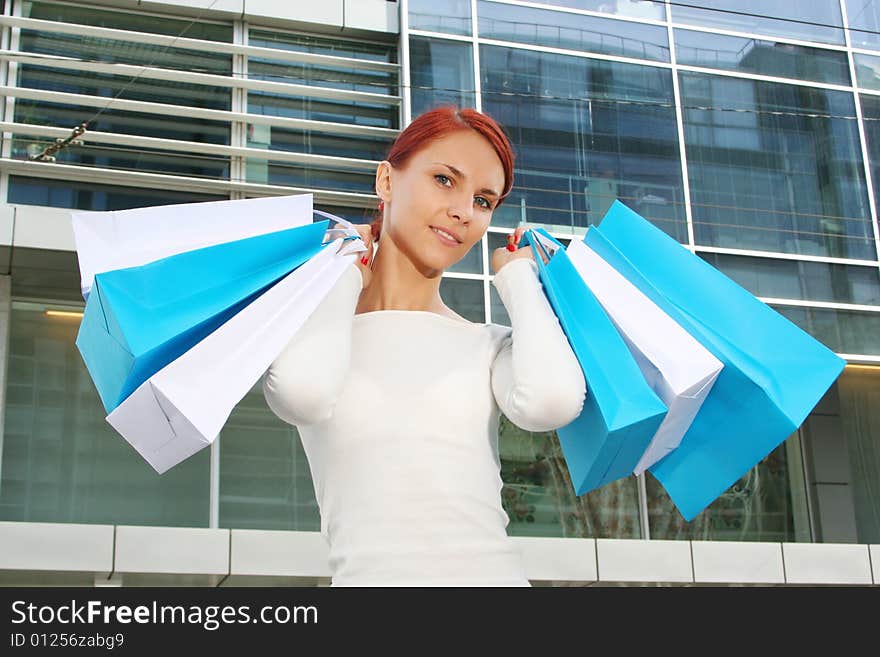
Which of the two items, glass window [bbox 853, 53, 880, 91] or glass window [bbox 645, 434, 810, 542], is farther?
glass window [bbox 853, 53, 880, 91]

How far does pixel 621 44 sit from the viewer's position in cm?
1185

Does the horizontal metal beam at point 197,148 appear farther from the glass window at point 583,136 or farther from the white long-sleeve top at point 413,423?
the white long-sleeve top at point 413,423

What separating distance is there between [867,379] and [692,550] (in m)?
3.34

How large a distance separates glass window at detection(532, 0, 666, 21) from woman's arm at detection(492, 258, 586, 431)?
9293mm

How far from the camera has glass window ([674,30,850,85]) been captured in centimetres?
1202

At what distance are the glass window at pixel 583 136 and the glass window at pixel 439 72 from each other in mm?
176

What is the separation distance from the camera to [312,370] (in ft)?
9.03

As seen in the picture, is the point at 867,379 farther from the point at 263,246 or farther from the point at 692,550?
the point at 263,246

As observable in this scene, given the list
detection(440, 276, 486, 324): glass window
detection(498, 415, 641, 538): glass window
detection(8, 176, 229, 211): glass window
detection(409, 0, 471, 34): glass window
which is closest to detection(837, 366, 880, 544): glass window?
detection(498, 415, 641, 538): glass window

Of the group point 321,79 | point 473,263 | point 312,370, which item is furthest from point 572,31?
point 312,370

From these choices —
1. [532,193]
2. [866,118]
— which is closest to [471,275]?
[532,193]

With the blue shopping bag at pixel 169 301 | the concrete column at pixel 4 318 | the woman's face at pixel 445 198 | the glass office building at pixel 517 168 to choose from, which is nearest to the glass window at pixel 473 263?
the glass office building at pixel 517 168

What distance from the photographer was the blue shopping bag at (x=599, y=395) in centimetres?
275

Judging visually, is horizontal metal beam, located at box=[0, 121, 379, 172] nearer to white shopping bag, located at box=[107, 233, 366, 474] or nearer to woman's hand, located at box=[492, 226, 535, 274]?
woman's hand, located at box=[492, 226, 535, 274]
